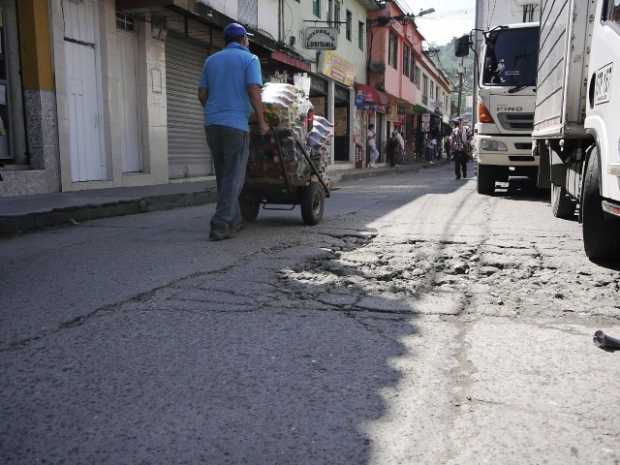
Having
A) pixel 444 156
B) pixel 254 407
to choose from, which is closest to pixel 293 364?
pixel 254 407

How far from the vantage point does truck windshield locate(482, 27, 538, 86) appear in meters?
9.87

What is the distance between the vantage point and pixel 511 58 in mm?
9984

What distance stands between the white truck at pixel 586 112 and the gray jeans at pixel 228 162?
2.96 m

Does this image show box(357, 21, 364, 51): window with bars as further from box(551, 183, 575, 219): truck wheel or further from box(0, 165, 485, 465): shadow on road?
box(0, 165, 485, 465): shadow on road

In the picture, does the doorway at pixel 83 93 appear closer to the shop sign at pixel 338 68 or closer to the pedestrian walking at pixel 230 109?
the pedestrian walking at pixel 230 109

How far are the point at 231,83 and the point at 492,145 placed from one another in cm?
590

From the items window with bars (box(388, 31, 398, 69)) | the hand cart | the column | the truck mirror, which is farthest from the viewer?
window with bars (box(388, 31, 398, 69))

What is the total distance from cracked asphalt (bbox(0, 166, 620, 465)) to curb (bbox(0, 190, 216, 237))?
1167mm

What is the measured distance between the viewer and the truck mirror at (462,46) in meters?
10.4

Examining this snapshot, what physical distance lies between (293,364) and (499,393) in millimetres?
831

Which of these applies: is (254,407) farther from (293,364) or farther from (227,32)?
(227,32)

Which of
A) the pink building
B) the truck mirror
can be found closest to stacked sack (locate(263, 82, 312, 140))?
the truck mirror

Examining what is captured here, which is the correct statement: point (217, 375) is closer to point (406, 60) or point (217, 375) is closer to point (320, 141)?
point (320, 141)

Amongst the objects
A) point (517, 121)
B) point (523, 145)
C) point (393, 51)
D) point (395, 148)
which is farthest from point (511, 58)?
point (393, 51)
